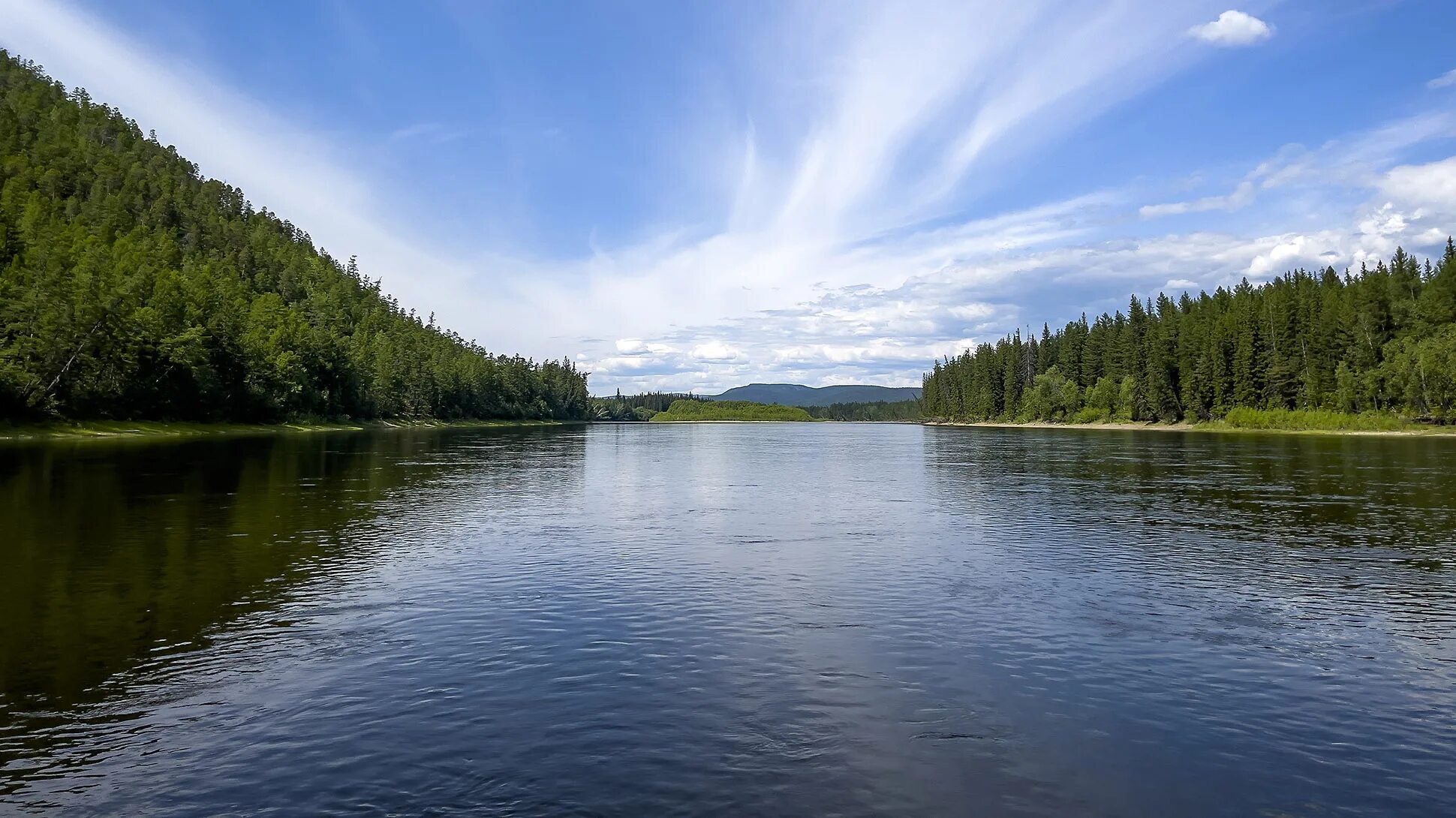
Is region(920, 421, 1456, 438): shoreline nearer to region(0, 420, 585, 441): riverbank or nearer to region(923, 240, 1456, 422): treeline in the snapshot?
region(923, 240, 1456, 422): treeline

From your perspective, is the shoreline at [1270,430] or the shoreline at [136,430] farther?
the shoreline at [1270,430]

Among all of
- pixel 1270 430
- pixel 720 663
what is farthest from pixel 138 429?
pixel 1270 430

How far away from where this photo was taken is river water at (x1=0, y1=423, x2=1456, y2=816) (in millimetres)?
11148

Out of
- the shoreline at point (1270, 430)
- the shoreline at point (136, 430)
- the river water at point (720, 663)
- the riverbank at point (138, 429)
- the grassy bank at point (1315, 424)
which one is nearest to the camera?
the river water at point (720, 663)

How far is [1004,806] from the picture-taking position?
1059 cm

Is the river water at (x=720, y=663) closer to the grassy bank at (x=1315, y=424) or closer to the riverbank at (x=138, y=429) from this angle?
the riverbank at (x=138, y=429)

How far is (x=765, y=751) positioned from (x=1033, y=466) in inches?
2645

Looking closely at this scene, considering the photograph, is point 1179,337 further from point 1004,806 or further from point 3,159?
point 3,159

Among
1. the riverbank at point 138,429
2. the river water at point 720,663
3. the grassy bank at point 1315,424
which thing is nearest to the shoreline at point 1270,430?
the grassy bank at point 1315,424

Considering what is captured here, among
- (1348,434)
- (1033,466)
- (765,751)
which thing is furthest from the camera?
(1348,434)

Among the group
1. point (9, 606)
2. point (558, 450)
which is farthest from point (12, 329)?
point (9, 606)

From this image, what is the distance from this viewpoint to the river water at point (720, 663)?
11148 millimetres

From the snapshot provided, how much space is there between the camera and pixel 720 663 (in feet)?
54.6

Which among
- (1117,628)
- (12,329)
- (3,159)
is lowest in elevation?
(1117,628)
